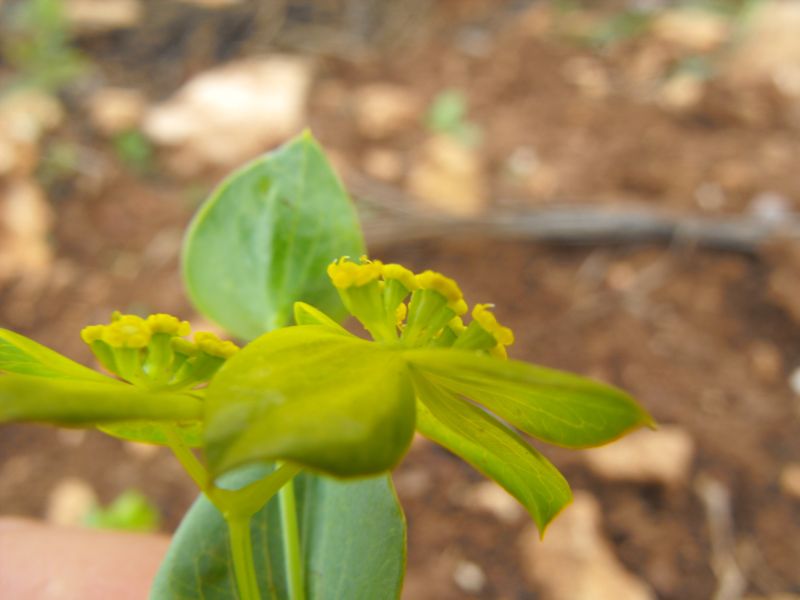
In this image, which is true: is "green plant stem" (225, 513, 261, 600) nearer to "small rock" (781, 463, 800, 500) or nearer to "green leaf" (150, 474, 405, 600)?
"green leaf" (150, 474, 405, 600)

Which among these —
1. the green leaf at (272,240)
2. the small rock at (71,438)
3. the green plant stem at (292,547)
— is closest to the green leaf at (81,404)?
the green plant stem at (292,547)

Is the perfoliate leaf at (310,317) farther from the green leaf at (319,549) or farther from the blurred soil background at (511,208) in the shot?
the blurred soil background at (511,208)

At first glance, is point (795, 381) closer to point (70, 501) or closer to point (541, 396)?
point (541, 396)

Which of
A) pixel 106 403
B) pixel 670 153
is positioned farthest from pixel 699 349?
pixel 106 403

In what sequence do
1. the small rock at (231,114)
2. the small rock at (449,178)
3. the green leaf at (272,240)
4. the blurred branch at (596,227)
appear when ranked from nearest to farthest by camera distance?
the green leaf at (272,240), the blurred branch at (596,227), the small rock at (449,178), the small rock at (231,114)

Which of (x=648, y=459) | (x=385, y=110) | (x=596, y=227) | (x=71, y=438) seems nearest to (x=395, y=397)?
(x=648, y=459)

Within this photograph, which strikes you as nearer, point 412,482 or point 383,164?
point 412,482
